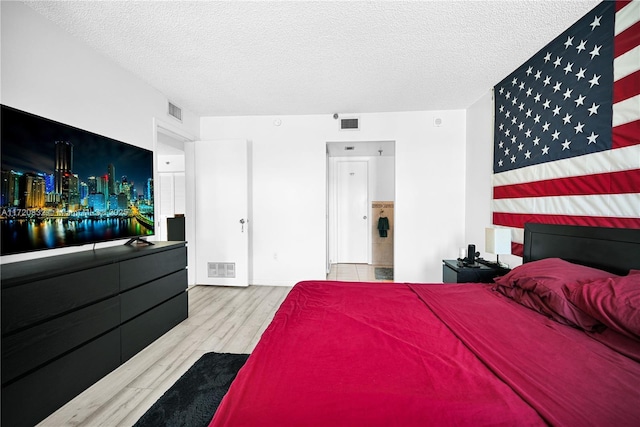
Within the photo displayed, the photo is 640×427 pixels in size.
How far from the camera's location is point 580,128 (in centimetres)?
182

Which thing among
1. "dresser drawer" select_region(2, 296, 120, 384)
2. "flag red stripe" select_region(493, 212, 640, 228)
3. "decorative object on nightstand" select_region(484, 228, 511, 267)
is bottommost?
"dresser drawer" select_region(2, 296, 120, 384)

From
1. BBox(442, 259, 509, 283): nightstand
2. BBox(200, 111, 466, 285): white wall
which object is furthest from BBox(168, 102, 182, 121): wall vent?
BBox(442, 259, 509, 283): nightstand

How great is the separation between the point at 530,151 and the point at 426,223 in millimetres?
1581

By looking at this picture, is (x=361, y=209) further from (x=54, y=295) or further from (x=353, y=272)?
(x=54, y=295)

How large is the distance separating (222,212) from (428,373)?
3458 millimetres

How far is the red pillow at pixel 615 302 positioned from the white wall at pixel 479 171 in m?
1.61

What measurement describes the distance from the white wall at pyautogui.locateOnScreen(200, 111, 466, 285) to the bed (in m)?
1.93

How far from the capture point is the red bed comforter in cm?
72

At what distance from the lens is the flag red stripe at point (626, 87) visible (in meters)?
1.47

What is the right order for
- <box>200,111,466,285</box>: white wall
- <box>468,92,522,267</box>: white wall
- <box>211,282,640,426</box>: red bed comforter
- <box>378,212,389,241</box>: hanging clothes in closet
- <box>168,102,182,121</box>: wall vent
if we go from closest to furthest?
<box>211,282,640,426</box>: red bed comforter < <box>468,92,522,267</box>: white wall < <box>168,102,182,121</box>: wall vent < <box>200,111,466,285</box>: white wall < <box>378,212,389,241</box>: hanging clothes in closet

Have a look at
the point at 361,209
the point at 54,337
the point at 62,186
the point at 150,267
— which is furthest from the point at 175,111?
the point at 361,209

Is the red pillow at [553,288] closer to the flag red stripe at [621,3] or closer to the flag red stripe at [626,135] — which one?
the flag red stripe at [626,135]

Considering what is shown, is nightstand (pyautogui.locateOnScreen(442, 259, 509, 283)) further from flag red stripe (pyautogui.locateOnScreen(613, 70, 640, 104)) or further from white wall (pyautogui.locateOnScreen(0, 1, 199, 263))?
white wall (pyautogui.locateOnScreen(0, 1, 199, 263))

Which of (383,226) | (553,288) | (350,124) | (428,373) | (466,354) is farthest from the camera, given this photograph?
(383,226)
